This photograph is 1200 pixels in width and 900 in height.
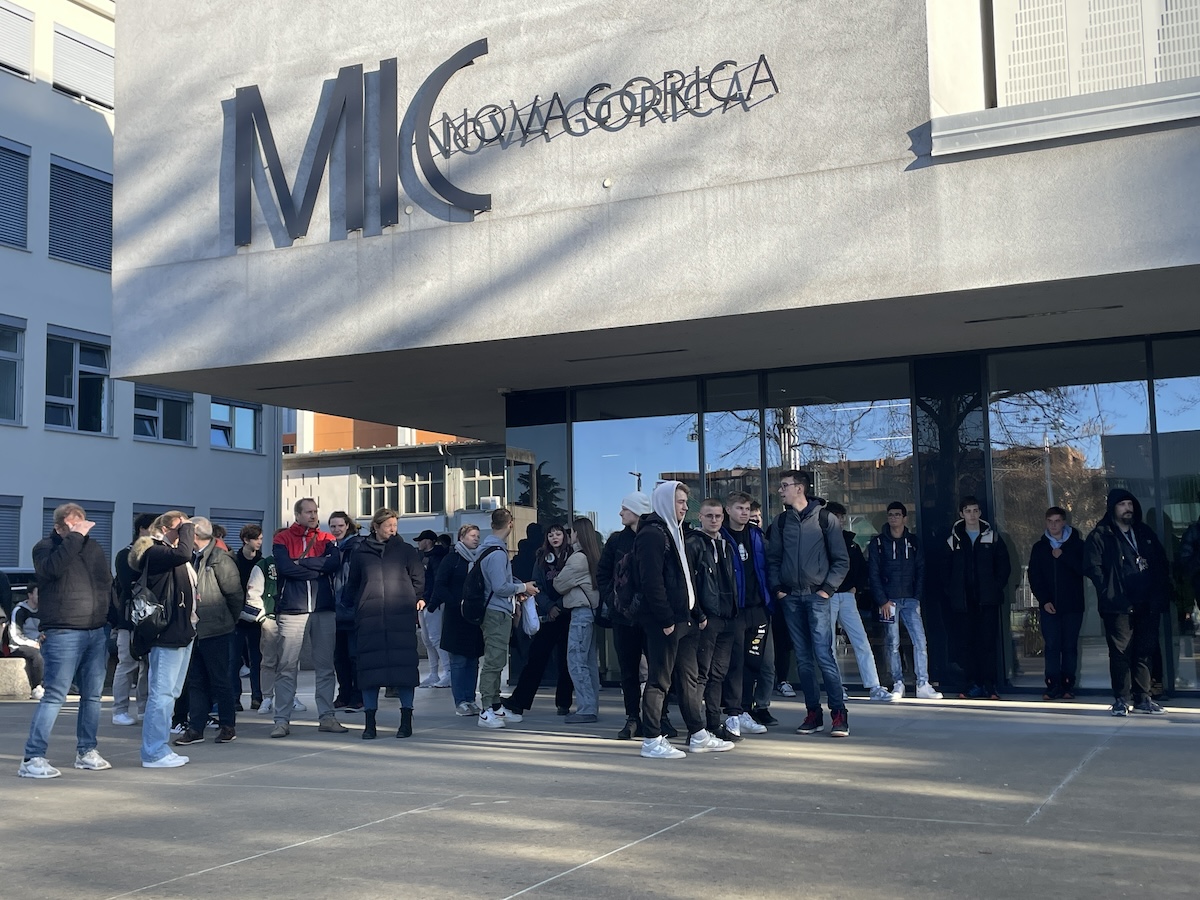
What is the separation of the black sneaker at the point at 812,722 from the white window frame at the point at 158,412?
893 inches

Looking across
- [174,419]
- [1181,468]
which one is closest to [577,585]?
[1181,468]

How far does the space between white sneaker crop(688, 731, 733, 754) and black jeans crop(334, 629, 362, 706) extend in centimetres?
457

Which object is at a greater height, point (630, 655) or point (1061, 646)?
point (630, 655)

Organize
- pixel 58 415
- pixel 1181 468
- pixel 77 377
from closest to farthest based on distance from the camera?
pixel 1181 468
pixel 58 415
pixel 77 377

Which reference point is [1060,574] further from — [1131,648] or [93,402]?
[93,402]

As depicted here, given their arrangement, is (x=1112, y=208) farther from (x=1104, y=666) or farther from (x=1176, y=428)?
(x=1104, y=666)

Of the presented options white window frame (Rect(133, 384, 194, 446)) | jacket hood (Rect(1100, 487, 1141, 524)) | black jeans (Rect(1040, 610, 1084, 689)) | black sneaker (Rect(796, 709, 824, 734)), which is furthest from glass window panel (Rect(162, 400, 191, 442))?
jacket hood (Rect(1100, 487, 1141, 524))

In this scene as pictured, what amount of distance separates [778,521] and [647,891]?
5428 mm

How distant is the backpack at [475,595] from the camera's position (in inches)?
452

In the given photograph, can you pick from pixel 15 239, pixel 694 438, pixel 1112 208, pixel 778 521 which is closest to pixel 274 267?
pixel 694 438

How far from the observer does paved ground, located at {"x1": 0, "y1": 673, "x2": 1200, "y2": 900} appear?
5.68 meters

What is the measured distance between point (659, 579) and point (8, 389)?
21796 mm

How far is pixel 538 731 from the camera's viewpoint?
11.1 metres

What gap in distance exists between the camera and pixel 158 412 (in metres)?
31.2
